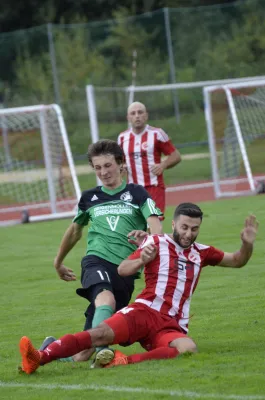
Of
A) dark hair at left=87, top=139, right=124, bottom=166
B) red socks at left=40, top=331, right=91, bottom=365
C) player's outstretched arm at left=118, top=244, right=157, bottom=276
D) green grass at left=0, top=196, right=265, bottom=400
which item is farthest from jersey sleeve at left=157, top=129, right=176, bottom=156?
red socks at left=40, top=331, right=91, bottom=365

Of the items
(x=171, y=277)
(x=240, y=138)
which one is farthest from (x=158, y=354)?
(x=240, y=138)

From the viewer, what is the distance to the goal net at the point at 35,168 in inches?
787

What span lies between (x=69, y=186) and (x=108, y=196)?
46.9ft

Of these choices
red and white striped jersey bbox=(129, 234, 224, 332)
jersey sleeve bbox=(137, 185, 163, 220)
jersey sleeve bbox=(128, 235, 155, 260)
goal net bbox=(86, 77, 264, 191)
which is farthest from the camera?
goal net bbox=(86, 77, 264, 191)

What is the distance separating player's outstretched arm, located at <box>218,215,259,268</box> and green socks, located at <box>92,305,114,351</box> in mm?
838

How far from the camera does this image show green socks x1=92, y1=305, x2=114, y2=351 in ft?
22.7

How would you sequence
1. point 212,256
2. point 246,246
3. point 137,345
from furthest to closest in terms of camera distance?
point 137,345
point 212,256
point 246,246

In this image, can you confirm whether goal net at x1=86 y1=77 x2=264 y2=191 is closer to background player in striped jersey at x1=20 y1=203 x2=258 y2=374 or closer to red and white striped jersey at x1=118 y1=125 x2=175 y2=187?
red and white striped jersey at x1=118 y1=125 x2=175 y2=187

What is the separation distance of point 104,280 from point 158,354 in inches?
27.8

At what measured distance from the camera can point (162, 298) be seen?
6980mm

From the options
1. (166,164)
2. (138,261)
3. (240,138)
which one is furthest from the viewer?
(240,138)

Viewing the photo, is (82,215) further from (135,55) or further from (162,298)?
(135,55)

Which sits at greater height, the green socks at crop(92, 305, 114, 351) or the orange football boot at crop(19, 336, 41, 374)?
the green socks at crop(92, 305, 114, 351)

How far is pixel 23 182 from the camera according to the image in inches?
962
